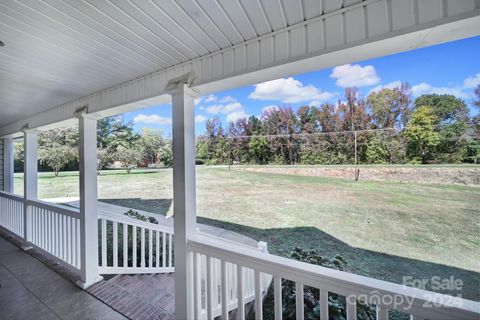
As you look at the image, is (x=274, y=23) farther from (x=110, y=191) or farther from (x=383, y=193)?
(x=110, y=191)

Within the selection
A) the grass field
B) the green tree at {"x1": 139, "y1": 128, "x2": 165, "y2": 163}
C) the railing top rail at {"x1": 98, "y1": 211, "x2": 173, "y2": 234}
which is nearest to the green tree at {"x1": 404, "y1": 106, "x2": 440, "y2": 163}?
the grass field

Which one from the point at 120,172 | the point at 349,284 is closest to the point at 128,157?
the point at 120,172

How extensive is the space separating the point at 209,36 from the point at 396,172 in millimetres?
5566

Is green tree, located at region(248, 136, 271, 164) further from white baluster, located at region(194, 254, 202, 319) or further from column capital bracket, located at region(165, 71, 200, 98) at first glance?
white baluster, located at region(194, 254, 202, 319)

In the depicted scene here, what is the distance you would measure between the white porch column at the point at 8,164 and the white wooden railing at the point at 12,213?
0.95 meters

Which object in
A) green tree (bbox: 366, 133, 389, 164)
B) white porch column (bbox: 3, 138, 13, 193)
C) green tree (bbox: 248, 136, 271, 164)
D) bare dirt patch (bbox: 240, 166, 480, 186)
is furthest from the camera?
green tree (bbox: 248, 136, 271, 164)

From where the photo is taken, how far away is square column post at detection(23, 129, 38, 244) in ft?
12.7

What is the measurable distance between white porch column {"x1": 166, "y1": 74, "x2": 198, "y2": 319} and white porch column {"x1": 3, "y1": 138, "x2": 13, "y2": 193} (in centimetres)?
647

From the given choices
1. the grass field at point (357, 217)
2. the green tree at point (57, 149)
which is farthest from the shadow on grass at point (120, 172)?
the grass field at point (357, 217)

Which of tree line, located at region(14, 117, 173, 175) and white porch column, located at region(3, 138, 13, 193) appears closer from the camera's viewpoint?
Result: white porch column, located at region(3, 138, 13, 193)

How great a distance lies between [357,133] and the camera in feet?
16.7

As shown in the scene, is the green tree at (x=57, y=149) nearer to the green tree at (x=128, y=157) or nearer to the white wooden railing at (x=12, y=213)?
the green tree at (x=128, y=157)

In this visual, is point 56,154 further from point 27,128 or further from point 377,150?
point 377,150

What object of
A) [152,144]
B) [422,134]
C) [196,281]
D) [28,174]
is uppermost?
[152,144]
